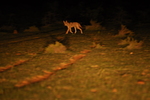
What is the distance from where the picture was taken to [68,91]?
4.12 metres

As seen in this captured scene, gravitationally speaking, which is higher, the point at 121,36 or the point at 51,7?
the point at 51,7

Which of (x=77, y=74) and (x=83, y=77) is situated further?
(x=77, y=74)

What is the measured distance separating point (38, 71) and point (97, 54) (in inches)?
107

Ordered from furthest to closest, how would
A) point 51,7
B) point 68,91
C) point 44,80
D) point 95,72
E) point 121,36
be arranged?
1. point 51,7
2. point 121,36
3. point 95,72
4. point 44,80
5. point 68,91

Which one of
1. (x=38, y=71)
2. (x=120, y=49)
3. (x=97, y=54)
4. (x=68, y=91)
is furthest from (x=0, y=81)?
(x=120, y=49)

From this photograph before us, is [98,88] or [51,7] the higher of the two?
[51,7]

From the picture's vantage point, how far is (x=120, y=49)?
7.87 m

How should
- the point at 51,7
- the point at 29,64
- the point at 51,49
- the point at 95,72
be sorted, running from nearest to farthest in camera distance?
the point at 95,72 → the point at 29,64 → the point at 51,49 → the point at 51,7

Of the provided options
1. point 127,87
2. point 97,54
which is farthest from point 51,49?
point 127,87

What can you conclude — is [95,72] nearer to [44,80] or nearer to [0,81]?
[44,80]

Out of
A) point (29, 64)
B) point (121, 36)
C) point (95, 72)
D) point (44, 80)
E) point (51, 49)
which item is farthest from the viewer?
point (121, 36)

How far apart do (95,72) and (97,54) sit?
2.00 meters

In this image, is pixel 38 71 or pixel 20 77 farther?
pixel 38 71

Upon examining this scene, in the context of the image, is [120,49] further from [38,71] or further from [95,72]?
[38,71]
